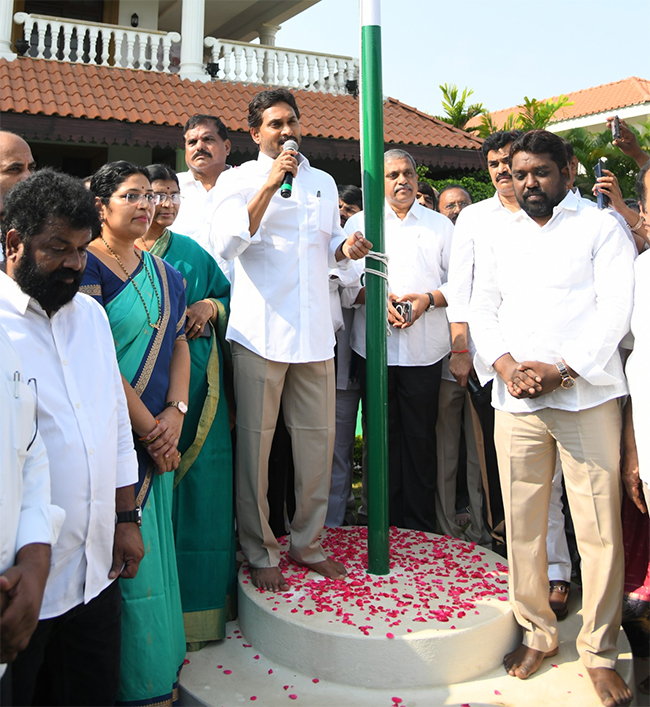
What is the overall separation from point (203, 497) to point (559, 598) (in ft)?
5.82

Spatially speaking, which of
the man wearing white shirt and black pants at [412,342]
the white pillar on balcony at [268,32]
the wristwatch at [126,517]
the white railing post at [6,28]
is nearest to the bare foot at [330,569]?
the man wearing white shirt and black pants at [412,342]

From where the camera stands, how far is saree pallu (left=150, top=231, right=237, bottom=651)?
3.33 metres

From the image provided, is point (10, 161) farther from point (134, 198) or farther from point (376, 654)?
point (376, 654)

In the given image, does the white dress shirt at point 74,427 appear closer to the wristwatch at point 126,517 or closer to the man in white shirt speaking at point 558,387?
the wristwatch at point 126,517

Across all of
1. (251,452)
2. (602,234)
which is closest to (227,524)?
(251,452)

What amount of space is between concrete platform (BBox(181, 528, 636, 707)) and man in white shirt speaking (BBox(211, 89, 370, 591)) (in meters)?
0.25

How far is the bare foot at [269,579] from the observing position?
334cm

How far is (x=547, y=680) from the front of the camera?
9.77 feet

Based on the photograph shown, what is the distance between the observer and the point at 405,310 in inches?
170

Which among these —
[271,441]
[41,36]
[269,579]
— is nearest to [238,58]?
[41,36]

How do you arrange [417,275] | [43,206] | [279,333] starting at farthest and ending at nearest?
[417,275] < [279,333] < [43,206]

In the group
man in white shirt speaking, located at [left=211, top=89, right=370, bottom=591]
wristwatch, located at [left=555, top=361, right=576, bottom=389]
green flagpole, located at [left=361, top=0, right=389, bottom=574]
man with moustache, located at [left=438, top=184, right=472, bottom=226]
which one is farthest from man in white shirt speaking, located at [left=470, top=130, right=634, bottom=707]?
man with moustache, located at [left=438, top=184, right=472, bottom=226]

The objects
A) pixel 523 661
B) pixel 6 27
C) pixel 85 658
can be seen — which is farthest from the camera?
pixel 6 27

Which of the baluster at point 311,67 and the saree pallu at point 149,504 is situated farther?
the baluster at point 311,67
